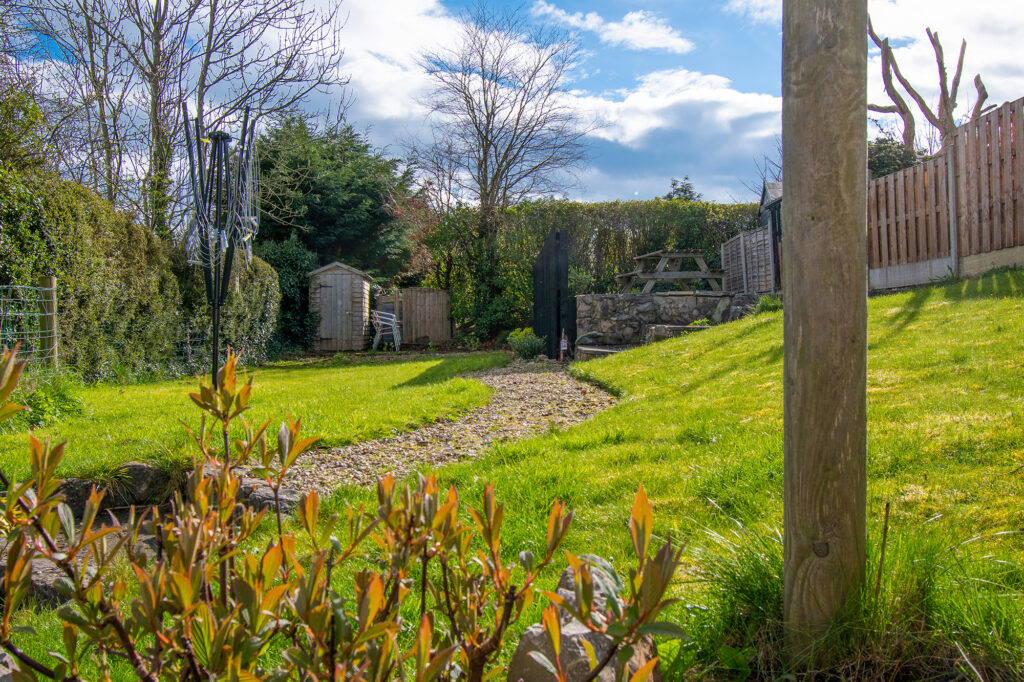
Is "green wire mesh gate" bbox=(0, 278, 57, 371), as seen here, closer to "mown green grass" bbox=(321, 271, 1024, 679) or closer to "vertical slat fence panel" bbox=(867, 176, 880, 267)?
"mown green grass" bbox=(321, 271, 1024, 679)

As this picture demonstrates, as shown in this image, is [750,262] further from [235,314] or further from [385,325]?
[235,314]

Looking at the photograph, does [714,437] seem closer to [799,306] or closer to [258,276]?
[799,306]

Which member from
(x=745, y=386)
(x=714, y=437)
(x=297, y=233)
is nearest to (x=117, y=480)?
(x=714, y=437)

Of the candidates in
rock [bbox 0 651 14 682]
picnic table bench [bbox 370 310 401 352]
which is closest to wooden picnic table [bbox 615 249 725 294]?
picnic table bench [bbox 370 310 401 352]

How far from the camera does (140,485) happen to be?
4086 millimetres

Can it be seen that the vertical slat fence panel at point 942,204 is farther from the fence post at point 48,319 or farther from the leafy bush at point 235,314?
the fence post at point 48,319

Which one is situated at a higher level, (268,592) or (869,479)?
(268,592)

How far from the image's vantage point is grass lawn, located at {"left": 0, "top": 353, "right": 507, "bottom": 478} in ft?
14.3

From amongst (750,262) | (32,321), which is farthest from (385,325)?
(32,321)

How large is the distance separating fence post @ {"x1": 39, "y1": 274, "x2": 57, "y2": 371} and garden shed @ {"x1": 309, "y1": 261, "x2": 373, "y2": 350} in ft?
30.7

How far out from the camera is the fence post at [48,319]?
7.38 metres

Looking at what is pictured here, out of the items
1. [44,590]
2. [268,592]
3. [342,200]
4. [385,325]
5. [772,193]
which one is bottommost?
[44,590]

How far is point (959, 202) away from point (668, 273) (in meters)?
6.15

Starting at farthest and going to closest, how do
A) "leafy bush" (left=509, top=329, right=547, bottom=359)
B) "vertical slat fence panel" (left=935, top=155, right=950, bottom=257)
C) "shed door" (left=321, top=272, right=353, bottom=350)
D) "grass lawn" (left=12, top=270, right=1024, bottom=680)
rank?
"shed door" (left=321, top=272, right=353, bottom=350)
"leafy bush" (left=509, top=329, right=547, bottom=359)
"vertical slat fence panel" (left=935, top=155, right=950, bottom=257)
"grass lawn" (left=12, top=270, right=1024, bottom=680)
